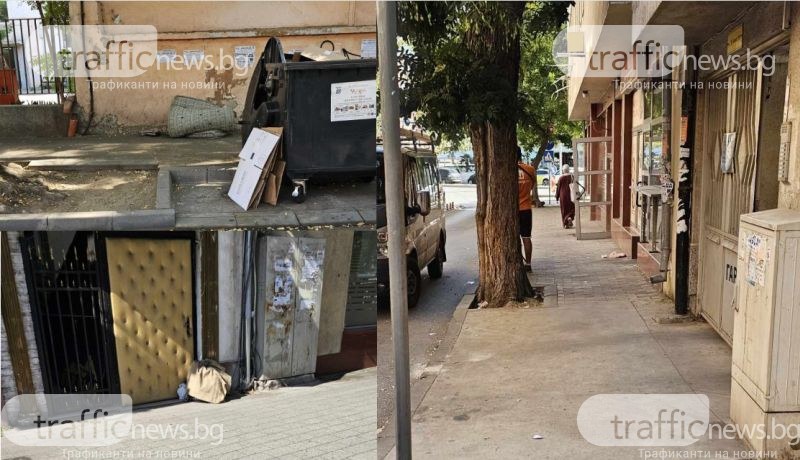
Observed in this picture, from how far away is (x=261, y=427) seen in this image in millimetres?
3887

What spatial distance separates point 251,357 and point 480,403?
2016 millimetres

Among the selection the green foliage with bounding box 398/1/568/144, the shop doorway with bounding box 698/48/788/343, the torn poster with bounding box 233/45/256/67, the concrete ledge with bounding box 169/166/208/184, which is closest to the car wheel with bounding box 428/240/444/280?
the green foliage with bounding box 398/1/568/144

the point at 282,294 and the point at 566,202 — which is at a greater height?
the point at 282,294

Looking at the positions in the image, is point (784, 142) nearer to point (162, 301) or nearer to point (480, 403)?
point (480, 403)

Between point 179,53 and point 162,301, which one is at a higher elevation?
point 179,53

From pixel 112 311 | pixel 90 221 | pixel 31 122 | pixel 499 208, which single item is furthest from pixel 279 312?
pixel 31 122

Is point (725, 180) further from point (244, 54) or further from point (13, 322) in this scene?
point (13, 322)

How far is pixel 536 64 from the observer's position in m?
24.7

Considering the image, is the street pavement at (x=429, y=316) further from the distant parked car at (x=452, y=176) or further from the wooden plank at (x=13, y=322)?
the distant parked car at (x=452, y=176)

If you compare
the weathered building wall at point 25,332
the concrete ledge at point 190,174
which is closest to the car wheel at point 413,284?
the concrete ledge at point 190,174

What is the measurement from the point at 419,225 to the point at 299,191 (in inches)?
228

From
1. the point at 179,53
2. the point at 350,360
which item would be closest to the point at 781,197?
the point at 350,360

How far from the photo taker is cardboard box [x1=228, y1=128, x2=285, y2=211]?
14.5 feet

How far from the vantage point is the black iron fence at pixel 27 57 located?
10023 millimetres
